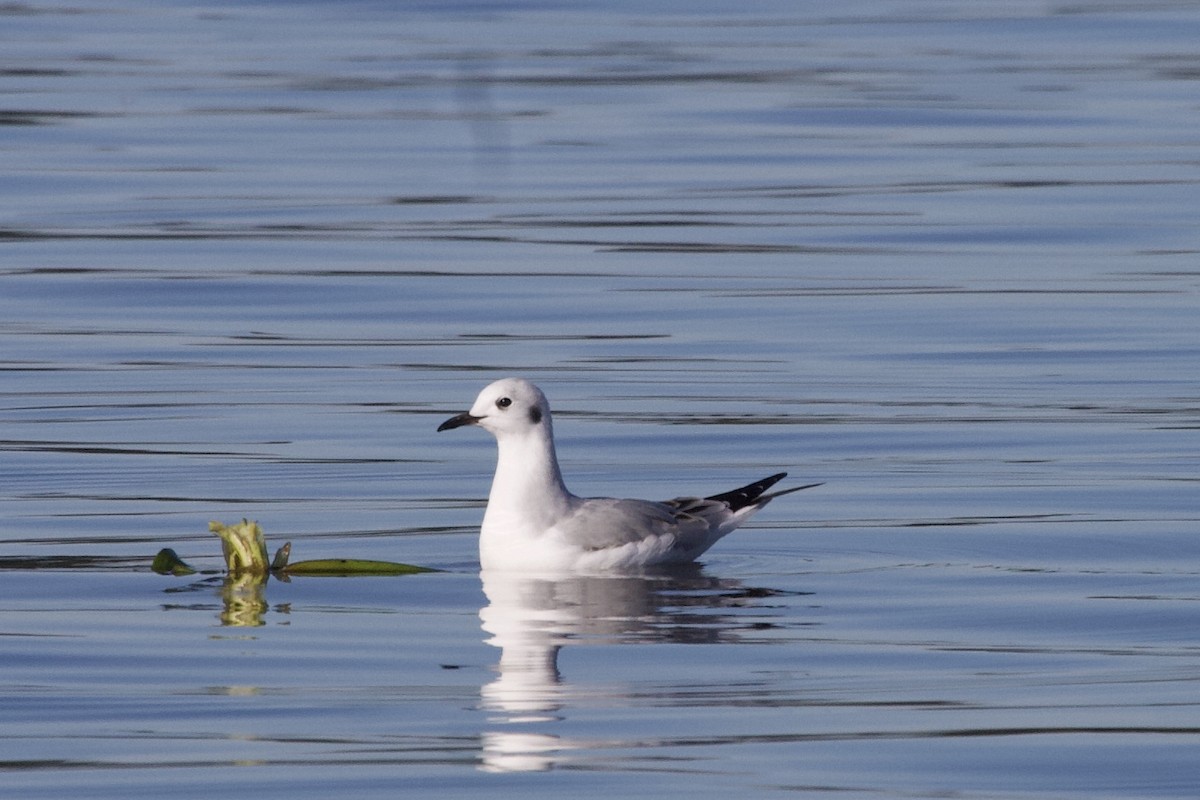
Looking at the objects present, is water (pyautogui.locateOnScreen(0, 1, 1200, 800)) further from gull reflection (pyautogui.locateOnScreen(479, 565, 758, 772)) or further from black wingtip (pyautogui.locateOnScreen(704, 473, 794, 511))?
black wingtip (pyautogui.locateOnScreen(704, 473, 794, 511))

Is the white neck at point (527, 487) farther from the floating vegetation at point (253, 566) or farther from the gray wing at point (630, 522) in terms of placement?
the floating vegetation at point (253, 566)

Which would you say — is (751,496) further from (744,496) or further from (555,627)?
(555,627)

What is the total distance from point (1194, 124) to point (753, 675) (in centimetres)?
2232

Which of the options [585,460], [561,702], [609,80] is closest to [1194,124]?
[609,80]

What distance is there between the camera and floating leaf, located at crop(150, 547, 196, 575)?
1129cm

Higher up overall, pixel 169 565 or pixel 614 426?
pixel 614 426

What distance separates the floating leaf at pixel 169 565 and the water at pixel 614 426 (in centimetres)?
10

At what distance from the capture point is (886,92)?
3416cm

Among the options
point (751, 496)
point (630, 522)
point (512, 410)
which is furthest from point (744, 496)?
point (512, 410)

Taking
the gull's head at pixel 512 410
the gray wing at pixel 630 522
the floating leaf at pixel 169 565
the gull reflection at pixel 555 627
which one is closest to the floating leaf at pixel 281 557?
the floating leaf at pixel 169 565

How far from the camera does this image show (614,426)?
1517cm

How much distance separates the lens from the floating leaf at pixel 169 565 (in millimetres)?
11289

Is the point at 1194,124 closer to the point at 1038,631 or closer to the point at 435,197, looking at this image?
the point at 435,197

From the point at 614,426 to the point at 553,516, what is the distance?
3401 mm
